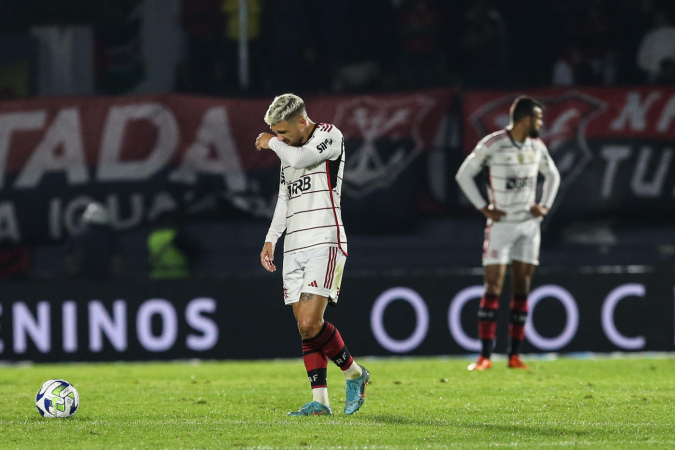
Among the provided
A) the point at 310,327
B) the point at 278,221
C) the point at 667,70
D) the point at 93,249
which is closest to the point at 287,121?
the point at 278,221

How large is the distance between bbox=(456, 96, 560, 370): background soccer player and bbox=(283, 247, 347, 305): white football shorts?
Result: 3.04m

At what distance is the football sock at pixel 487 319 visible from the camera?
30.1ft

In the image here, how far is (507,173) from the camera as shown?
9078 mm

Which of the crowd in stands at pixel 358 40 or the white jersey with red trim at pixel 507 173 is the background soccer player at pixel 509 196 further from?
the crowd in stands at pixel 358 40

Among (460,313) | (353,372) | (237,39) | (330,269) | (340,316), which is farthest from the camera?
(237,39)

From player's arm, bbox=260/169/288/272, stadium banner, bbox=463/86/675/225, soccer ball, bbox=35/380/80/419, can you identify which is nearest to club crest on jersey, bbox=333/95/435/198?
stadium banner, bbox=463/86/675/225

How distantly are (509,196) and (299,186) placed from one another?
3.20 metres

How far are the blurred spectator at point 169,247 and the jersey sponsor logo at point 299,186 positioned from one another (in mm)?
6270

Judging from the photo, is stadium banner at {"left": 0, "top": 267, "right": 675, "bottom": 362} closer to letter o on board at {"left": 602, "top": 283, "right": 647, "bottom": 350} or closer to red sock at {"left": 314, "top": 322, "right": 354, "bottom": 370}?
letter o on board at {"left": 602, "top": 283, "right": 647, "bottom": 350}

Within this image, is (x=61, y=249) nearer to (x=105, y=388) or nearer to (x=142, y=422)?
(x=105, y=388)

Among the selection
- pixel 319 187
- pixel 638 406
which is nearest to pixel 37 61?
pixel 319 187

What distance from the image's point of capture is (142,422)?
621 cm

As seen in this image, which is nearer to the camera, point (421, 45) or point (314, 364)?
point (314, 364)

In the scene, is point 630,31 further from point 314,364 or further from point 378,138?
point 314,364
